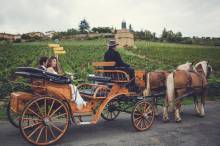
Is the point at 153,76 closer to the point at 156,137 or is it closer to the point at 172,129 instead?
the point at 172,129

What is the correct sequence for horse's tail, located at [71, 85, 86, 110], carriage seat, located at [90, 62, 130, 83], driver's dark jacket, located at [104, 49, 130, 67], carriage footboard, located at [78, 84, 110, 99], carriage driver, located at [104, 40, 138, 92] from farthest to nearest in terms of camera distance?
driver's dark jacket, located at [104, 49, 130, 67]
carriage driver, located at [104, 40, 138, 92]
carriage seat, located at [90, 62, 130, 83]
carriage footboard, located at [78, 84, 110, 99]
horse's tail, located at [71, 85, 86, 110]

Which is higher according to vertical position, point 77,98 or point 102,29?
point 102,29

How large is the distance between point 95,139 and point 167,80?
131 inches

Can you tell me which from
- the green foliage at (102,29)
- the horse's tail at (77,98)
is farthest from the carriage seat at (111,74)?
the green foliage at (102,29)

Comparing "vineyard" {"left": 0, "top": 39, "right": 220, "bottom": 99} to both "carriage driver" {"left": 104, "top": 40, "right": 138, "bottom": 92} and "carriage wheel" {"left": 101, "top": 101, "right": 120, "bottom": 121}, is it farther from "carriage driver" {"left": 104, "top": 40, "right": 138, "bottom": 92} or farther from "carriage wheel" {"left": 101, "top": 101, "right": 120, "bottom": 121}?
"carriage driver" {"left": 104, "top": 40, "right": 138, "bottom": 92}

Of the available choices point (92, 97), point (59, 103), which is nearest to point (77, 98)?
point (92, 97)

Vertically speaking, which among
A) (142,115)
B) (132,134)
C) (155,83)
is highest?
(155,83)

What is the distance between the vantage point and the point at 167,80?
887cm

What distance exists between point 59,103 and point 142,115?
95.9 inches

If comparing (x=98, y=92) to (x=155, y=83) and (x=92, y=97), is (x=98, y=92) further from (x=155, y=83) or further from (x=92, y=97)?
(x=155, y=83)

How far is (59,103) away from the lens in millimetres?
6219

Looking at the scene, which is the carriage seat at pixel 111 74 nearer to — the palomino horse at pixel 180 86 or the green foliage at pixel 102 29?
the palomino horse at pixel 180 86

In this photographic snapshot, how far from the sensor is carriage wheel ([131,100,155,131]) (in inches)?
294

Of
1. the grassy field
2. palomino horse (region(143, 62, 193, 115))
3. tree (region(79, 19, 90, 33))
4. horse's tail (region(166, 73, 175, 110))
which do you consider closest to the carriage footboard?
palomino horse (region(143, 62, 193, 115))
